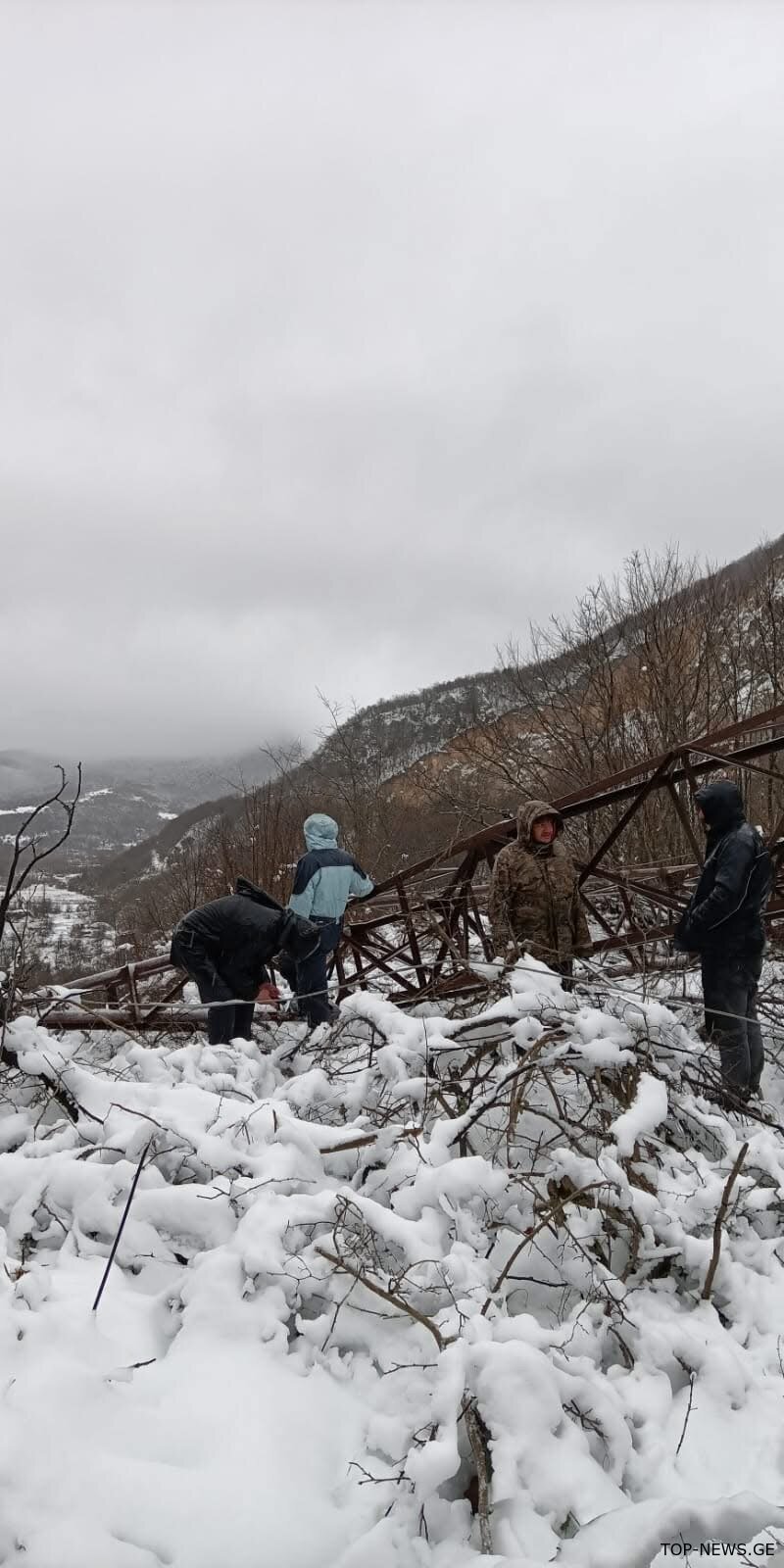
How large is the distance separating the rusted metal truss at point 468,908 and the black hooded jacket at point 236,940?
1.36ft

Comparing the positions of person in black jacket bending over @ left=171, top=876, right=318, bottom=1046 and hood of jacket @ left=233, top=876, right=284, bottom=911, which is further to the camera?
hood of jacket @ left=233, top=876, right=284, bottom=911

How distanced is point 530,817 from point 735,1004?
1.63 m

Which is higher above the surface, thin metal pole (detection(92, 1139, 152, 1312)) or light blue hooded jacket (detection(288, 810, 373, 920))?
light blue hooded jacket (detection(288, 810, 373, 920))

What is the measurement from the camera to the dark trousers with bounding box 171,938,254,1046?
5273mm

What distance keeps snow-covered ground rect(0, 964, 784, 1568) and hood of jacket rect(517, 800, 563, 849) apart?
159 centimetres

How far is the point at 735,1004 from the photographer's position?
4445mm

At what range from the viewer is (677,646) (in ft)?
43.4

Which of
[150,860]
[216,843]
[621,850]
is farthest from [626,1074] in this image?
[150,860]

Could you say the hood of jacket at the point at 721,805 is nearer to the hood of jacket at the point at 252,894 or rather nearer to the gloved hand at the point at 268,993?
the hood of jacket at the point at 252,894


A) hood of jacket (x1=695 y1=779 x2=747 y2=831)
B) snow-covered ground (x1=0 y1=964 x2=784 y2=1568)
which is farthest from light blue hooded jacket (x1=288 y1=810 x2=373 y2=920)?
hood of jacket (x1=695 y1=779 x2=747 y2=831)

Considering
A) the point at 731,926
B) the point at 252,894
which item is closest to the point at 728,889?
the point at 731,926

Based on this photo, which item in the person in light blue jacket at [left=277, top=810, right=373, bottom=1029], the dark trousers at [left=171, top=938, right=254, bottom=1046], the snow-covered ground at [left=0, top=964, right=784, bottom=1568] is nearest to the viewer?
the snow-covered ground at [left=0, top=964, right=784, bottom=1568]

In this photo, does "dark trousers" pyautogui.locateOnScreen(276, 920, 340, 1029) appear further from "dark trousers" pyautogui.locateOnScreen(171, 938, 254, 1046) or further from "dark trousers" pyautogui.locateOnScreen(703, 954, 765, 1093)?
"dark trousers" pyautogui.locateOnScreen(703, 954, 765, 1093)

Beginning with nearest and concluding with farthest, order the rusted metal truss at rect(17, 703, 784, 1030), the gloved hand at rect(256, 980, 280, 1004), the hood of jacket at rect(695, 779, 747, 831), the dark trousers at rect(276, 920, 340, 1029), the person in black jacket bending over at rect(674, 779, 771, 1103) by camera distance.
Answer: the person in black jacket bending over at rect(674, 779, 771, 1103) < the hood of jacket at rect(695, 779, 747, 831) < the rusted metal truss at rect(17, 703, 784, 1030) < the gloved hand at rect(256, 980, 280, 1004) < the dark trousers at rect(276, 920, 340, 1029)
